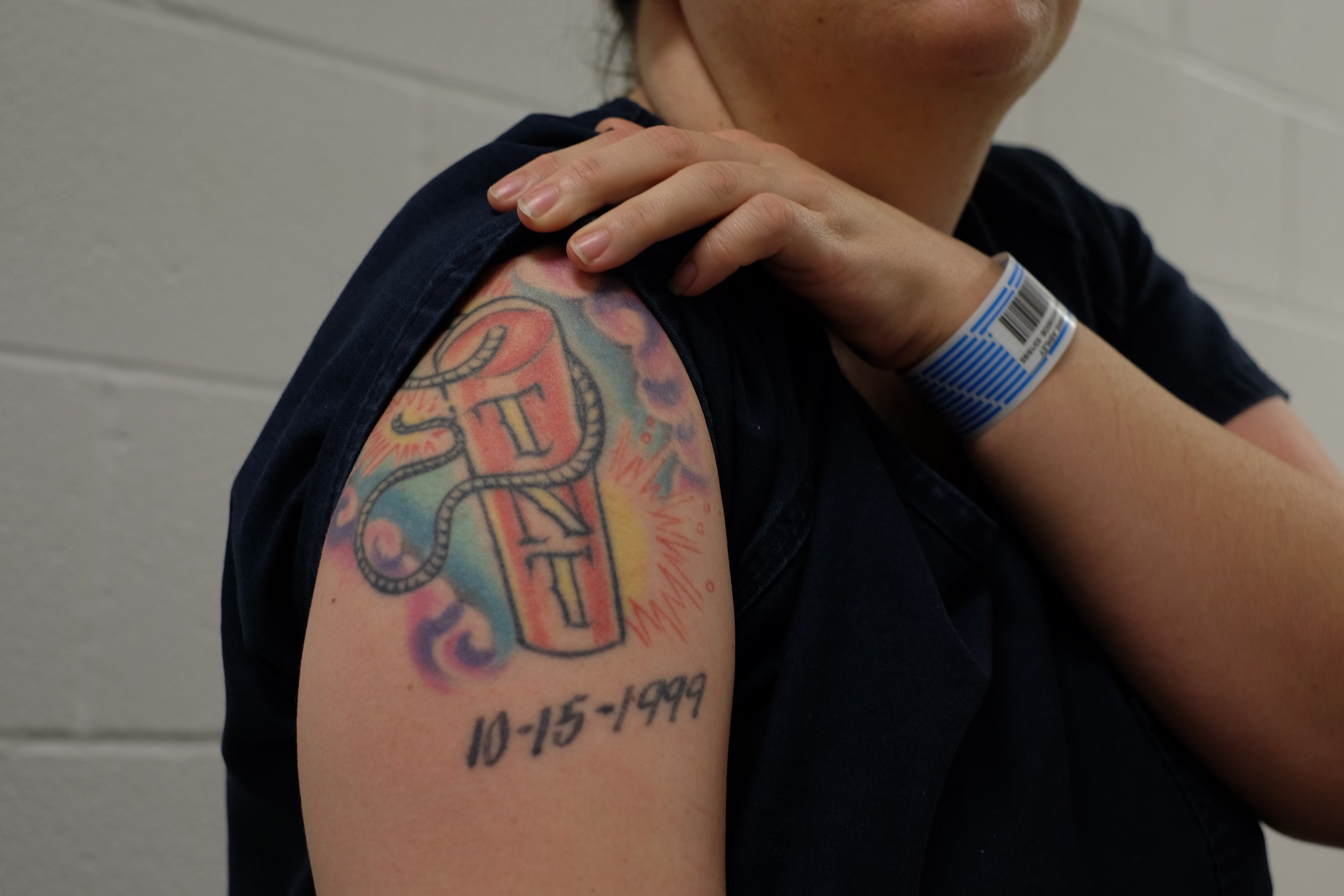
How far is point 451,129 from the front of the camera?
1258 millimetres

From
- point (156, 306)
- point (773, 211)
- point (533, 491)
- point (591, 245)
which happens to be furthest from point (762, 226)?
point (156, 306)

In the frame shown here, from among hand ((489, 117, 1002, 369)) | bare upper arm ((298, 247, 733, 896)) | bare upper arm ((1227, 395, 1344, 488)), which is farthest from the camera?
bare upper arm ((1227, 395, 1344, 488))

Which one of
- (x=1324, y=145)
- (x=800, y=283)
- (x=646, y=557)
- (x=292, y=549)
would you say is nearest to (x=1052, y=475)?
(x=800, y=283)

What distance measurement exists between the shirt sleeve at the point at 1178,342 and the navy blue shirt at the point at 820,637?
336 mm

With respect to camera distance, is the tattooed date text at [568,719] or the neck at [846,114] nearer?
the tattooed date text at [568,719]

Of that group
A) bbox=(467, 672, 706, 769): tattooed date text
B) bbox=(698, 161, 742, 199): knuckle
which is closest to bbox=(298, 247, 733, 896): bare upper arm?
bbox=(467, 672, 706, 769): tattooed date text

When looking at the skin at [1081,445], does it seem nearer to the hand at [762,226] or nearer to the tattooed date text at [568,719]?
the hand at [762,226]

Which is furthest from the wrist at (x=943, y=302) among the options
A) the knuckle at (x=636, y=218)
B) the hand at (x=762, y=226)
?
the knuckle at (x=636, y=218)

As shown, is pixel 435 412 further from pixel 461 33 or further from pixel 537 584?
pixel 461 33

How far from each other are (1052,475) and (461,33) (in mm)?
934

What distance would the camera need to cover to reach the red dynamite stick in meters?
0.49

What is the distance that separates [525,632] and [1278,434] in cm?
83

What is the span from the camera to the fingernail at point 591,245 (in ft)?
1.77

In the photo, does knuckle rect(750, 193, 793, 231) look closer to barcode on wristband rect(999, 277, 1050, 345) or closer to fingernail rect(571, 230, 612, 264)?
fingernail rect(571, 230, 612, 264)
